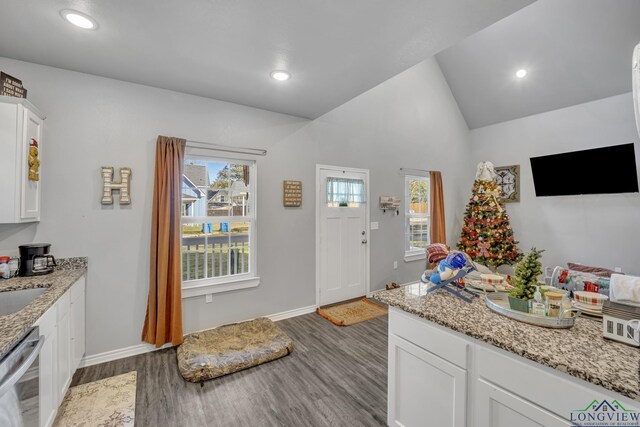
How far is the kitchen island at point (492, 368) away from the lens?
37.6 inches

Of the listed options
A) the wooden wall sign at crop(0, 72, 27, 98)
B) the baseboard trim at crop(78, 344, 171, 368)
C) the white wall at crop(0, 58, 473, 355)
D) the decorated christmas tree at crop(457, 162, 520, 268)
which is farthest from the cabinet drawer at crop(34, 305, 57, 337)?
the decorated christmas tree at crop(457, 162, 520, 268)

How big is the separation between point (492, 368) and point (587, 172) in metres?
4.69

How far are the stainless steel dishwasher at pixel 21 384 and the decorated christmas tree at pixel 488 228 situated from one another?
5.51m

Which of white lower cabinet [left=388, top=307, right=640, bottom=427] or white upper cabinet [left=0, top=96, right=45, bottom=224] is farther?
white upper cabinet [left=0, top=96, right=45, bottom=224]

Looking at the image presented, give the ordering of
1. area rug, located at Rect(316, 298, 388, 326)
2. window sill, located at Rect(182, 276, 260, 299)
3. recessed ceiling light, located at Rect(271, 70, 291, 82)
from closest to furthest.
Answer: recessed ceiling light, located at Rect(271, 70, 291, 82), window sill, located at Rect(182, 276, 260, 299), area rug, located at Rect(316, 298, 388, 326)

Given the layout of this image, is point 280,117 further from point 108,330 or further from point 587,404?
point 587,404

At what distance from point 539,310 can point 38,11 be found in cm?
330

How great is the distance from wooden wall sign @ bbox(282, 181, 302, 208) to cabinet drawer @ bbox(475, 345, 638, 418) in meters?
2.72

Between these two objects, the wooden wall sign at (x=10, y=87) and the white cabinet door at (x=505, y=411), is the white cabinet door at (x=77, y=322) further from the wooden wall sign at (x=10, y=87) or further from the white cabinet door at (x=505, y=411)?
the white cabinet door at (x=505, y=411)

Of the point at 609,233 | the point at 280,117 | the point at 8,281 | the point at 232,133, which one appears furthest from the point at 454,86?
the point at 8,281

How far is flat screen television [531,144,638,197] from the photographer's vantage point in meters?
3.91

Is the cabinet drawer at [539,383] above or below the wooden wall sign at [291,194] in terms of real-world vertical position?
below

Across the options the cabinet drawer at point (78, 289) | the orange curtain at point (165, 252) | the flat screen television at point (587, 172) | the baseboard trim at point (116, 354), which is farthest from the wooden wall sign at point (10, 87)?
the flat screen television at point (587, 172)

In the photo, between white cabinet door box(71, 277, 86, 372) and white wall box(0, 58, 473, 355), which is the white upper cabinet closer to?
white wall box(0, 58, 473, 355)
